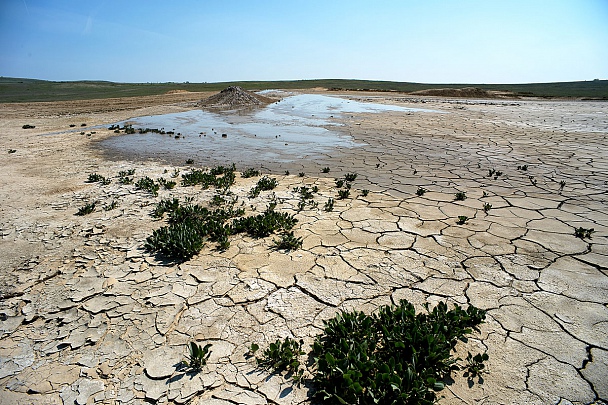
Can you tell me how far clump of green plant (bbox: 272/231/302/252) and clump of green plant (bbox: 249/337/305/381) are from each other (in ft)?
5.59

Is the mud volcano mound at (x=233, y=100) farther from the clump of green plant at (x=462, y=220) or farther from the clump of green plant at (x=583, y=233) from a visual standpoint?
the clump of green plant at (x=583, y=233)

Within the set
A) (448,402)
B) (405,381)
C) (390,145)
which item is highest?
(390,145)

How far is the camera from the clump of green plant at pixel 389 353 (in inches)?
84.7

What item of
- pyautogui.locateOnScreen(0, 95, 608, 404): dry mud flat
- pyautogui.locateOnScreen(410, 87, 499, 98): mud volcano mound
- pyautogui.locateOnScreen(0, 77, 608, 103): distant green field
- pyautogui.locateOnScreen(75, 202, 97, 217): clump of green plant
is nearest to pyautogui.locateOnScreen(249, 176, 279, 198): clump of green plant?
pyautogui.locateOnScreen(0, 95, 608, 404): dry mud flat

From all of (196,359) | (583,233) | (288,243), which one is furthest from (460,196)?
(196,359)

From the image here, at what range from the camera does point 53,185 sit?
7008mm

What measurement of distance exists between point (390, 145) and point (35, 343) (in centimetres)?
1006

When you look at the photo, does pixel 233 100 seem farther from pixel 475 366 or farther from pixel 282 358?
pixel 475 366

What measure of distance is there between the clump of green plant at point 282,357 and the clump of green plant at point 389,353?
15 centimetres

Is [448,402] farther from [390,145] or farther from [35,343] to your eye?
[390,145]

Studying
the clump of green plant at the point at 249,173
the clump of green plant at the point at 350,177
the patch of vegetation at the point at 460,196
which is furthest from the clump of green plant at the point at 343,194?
the clump of green plant at the point at 249,173

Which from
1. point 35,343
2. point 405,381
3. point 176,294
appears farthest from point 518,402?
point 35,343

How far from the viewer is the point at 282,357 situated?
2.47 metres

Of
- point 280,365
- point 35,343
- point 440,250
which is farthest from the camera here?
point 440,250
